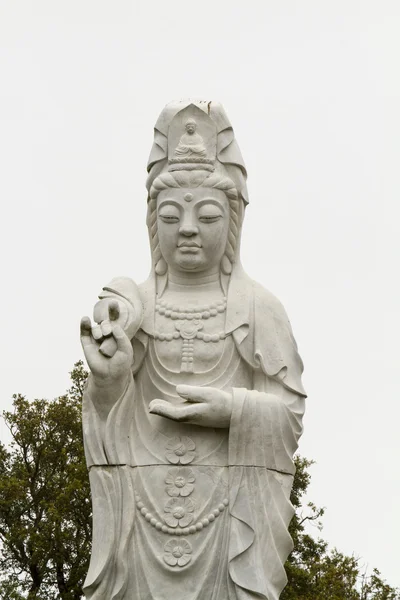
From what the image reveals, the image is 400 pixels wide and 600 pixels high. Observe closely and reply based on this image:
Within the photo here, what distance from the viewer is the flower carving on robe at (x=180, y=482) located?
1298 cm

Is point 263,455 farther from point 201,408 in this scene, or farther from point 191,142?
point 191,142

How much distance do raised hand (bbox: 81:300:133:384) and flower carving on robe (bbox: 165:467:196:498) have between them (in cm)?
86

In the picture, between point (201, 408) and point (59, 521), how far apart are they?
1264 cm

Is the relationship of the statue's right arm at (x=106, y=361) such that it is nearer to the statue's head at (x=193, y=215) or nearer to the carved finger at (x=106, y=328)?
the carved finger at (x=106, y=328)

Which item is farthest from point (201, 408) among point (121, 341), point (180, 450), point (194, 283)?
point (194, 283)

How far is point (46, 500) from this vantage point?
2639 centimetres

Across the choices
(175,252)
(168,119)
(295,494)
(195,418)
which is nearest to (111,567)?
(195,418)

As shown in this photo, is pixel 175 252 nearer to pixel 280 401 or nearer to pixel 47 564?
pixel 280 401

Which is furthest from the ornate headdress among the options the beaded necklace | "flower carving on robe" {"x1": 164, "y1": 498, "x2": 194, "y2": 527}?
"flower carving on robe" {"x1": 164, "y1": 498, "x2": 194, "y2": 527}

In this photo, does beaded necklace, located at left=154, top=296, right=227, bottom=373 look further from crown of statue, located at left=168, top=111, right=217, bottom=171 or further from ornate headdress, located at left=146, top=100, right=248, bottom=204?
crown of statue, located at left=168, top=111, right=217, bottom=171

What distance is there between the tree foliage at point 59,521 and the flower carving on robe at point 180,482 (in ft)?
37.0

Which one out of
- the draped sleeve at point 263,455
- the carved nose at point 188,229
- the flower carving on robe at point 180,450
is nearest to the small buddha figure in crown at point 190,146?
the carved nose at point 188,229

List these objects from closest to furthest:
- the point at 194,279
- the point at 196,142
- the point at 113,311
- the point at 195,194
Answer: the point at 113,311, the point at 195,194, the point at 196,142, the point at 194,279

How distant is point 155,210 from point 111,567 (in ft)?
9.63
